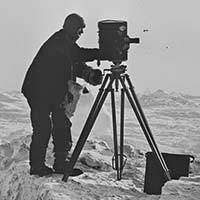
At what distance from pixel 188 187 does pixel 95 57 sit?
1.45 metres

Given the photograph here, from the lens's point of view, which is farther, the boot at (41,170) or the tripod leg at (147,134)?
the boot at (41,170)

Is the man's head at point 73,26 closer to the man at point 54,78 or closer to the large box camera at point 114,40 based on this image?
the man at point 54,78

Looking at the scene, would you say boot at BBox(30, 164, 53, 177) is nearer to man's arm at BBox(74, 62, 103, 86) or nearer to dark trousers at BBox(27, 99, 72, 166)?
dark trousers at BBox(27, 99, 72, 166)

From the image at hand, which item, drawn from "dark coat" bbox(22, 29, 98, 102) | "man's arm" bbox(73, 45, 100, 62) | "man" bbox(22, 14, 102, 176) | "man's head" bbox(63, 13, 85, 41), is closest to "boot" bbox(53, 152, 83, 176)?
"man" bbox(22, 14, 102, 176)

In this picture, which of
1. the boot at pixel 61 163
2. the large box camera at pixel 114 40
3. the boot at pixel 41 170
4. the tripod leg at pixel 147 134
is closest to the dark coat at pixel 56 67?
the large box camera at pixel 114 40

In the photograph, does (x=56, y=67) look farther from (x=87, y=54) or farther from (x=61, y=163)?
(x=61, y=163)

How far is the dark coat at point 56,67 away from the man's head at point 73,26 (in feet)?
0.18

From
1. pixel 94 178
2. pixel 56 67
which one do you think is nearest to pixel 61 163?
pixel 94 178

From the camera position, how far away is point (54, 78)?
4.79 metres

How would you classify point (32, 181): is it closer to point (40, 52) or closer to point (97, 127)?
point (40, 52)

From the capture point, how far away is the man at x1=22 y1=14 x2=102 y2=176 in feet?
15.5

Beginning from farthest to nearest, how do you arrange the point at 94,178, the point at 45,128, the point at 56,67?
the point at 94,178, the point at 45,128, the point at 56,67

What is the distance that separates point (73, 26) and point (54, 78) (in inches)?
20.4

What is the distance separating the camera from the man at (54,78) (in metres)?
4.72
